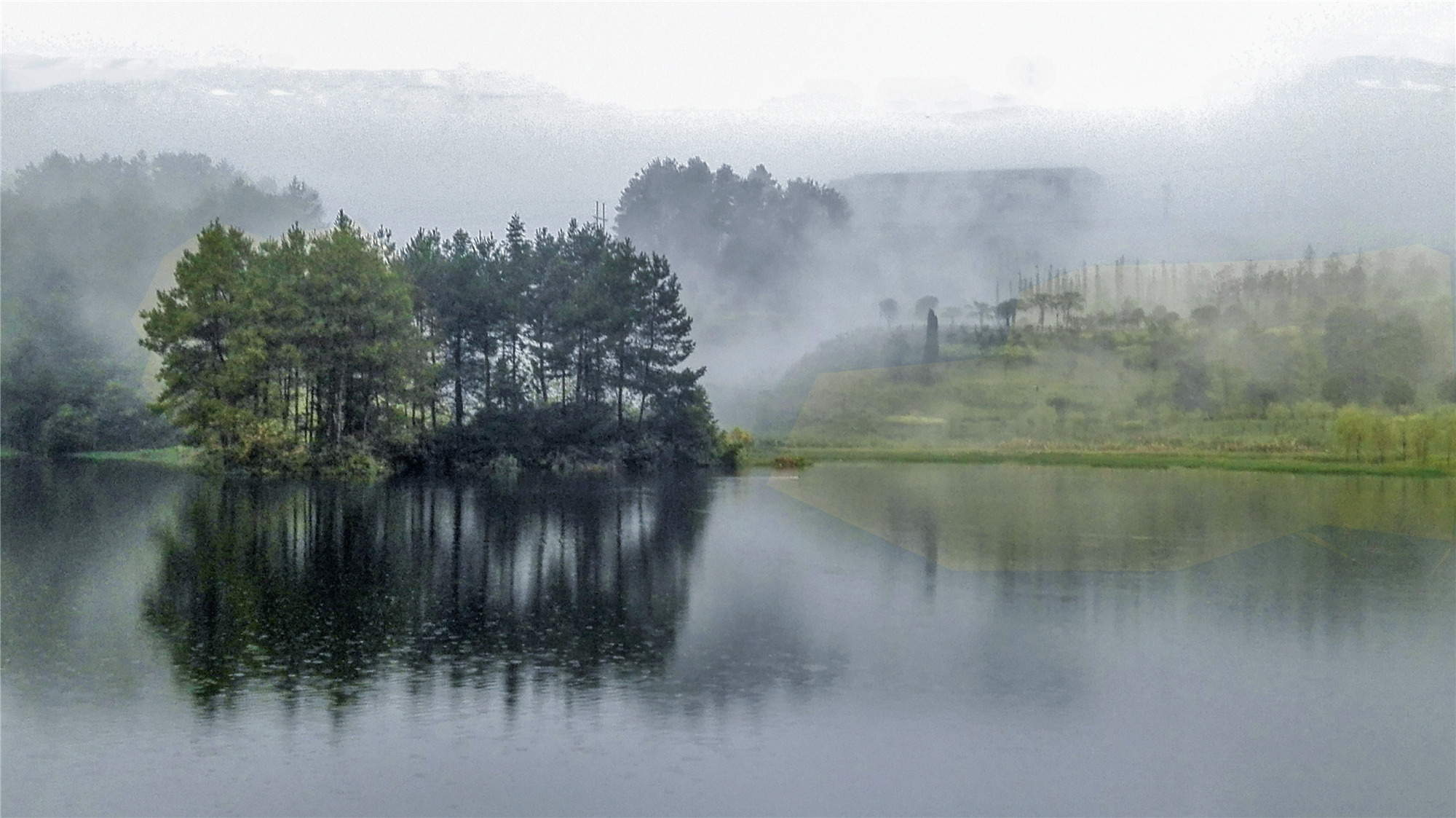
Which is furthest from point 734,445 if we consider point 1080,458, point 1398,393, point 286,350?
point 1398,393

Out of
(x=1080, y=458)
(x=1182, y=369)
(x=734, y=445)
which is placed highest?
(x=1182, y=369)

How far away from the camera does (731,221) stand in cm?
5381

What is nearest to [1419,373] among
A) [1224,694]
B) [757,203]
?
[757,203]

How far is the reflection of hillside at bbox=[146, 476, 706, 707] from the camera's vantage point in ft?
42.5

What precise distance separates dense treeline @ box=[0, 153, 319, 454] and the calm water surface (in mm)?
17798

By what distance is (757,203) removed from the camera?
177 ft

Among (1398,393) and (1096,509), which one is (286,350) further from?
(1398,393)

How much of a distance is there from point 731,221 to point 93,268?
26.0m

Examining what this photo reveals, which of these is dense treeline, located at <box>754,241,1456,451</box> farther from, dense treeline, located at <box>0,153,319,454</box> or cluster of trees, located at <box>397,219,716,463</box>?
dense treeline, located at <box>0,153,319,454</box>

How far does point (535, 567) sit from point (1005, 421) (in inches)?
1145

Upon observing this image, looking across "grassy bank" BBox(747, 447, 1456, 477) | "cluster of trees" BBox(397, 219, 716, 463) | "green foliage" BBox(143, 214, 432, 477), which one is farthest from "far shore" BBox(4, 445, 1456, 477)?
"cluster of trees" BBox(397, 219, 716, 463)

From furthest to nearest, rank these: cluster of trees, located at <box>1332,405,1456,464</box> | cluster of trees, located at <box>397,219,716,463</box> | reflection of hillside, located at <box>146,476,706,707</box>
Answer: cluster of trees, located at <box>397,219,716,463</box> < cluster of trees, located at <box>1332,405,1456,464</box> < reflection of hillside, located at <box>146,476,706,707</box>

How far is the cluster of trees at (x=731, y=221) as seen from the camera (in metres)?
52.2

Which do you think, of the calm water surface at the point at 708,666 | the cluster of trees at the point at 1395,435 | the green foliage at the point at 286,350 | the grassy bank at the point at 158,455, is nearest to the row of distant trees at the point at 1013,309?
the cluster of trees at the point at 1395,435
